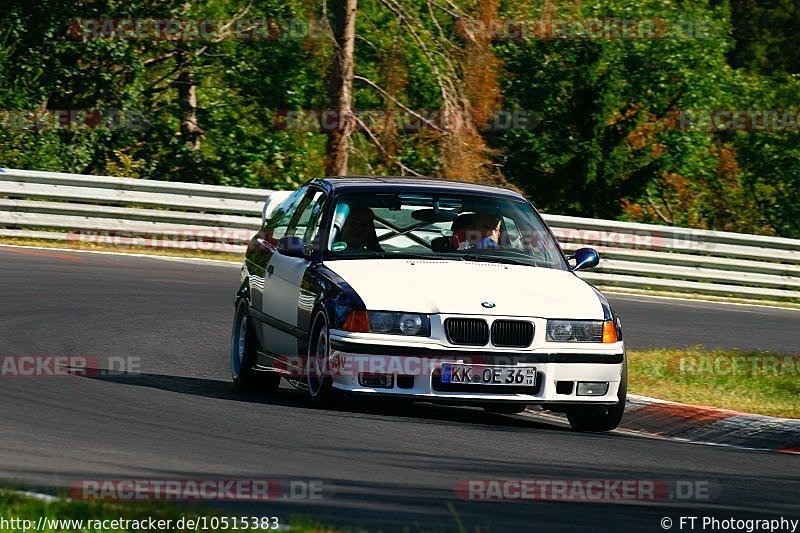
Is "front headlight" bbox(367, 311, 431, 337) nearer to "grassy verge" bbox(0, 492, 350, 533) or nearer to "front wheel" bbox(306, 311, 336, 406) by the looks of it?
"front wheel" bbox(306, 311, 336, 406)

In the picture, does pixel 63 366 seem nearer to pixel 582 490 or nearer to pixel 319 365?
pixel 319 365

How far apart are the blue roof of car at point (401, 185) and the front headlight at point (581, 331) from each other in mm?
1754

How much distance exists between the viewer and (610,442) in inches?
362

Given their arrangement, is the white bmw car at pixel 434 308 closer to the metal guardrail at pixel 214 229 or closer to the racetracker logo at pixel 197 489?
the racetracker logo at pixel 197 489

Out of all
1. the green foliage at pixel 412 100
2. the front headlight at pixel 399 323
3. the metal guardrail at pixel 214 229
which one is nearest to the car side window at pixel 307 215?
the front headlight at pixel 399 323

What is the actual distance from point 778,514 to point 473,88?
18.8m

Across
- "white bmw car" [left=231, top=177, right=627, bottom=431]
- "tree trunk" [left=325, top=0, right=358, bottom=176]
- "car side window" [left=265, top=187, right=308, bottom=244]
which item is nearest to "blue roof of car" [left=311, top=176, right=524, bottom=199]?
"white bmw car" [left=231, top=177, right=627, bottom=431]

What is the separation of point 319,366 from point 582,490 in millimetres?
2734

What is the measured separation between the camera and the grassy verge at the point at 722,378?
11555 mm

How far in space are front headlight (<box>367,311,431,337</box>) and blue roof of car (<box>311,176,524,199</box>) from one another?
64.6 inches

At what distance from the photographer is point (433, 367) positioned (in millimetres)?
9023

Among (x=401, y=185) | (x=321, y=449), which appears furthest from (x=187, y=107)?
(x=321, y=449)

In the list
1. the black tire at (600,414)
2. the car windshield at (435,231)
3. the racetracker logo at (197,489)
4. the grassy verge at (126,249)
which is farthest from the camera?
the grassy verge at (126,249)

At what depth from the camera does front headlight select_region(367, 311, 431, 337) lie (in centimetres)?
905
